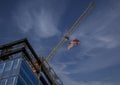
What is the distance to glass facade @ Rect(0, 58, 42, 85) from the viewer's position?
6148cm

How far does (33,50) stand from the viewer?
241 ft

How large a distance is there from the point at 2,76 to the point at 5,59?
8157mm

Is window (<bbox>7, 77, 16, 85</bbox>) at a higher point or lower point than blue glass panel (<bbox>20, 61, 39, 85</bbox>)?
lower

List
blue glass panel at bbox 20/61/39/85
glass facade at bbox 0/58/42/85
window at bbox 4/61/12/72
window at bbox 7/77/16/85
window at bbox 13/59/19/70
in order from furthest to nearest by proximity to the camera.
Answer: window at bbox 4/61/12/72 < blue glass panel at bbox 20/61/39/85 < window at bbox 13/59/19/70 < glass facade at bbox 0/58/42/85 < window at bbox 7/77/16/85

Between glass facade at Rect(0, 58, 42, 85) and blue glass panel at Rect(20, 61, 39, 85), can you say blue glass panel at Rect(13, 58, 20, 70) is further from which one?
blue glass panel at Rect(20, 61, 39, 85)

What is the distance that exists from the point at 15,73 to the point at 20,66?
7.33 feet

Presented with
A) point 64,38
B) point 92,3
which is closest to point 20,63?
point 64,38

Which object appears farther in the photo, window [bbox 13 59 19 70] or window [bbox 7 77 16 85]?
window [bbox 13 59 19 70]

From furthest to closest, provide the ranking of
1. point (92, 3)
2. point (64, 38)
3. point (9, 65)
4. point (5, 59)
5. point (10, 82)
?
point (92, 3)
point (64, 38)
point (5, 59)
point (9, 65)
point (10, 82)

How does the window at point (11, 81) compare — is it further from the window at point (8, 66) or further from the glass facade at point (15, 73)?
the window at point (8, 66)

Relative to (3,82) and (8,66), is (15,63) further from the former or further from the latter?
(3,82)

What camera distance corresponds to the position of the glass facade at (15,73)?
61481mm

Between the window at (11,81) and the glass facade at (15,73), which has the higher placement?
the glass facade at (15,73)

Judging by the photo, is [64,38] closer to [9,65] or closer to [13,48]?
[13,48]
